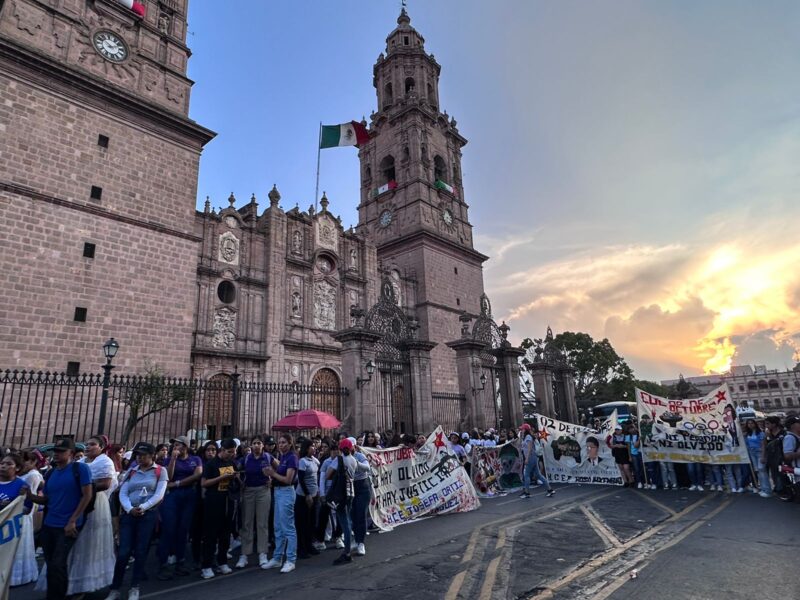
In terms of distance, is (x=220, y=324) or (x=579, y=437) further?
(x=220, y=324)

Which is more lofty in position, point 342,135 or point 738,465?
point 342,135

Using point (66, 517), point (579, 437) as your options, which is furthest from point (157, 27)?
point (579, 437)

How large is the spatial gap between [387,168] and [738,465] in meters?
32.1

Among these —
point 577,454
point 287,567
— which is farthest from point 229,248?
point 287,567

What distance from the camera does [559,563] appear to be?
5.94 m

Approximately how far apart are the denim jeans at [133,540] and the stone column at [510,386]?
16.8m

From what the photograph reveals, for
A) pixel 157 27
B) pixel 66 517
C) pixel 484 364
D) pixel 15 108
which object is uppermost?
pixel 157 27

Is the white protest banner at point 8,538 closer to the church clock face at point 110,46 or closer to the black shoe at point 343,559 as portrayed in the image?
the black shoe at point 343,559

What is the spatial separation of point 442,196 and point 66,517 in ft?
113

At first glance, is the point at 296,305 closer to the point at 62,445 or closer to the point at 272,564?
the point at 272,564

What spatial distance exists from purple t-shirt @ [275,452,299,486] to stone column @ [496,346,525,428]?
14.9 metres

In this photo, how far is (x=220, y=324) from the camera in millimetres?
23016

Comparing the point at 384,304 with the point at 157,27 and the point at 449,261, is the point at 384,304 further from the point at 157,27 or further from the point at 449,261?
the point at 449,261

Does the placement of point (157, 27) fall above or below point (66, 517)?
above
